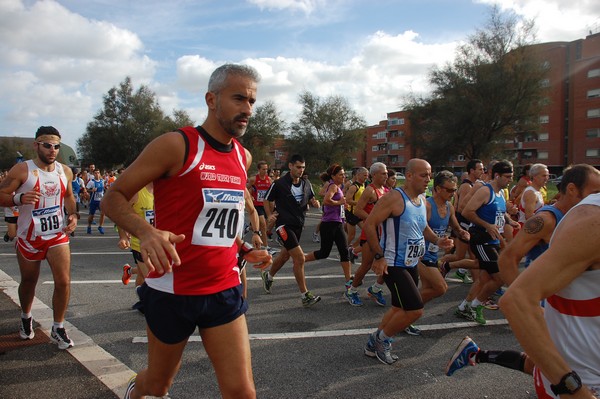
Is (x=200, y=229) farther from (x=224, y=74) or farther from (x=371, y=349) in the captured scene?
(x=371, y=349)

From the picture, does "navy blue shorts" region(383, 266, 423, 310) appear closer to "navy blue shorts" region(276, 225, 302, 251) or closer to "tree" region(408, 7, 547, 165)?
"navy blue shorts" region(276, 225, 302, 251)

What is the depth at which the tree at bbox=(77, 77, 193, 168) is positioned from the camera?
6000 centimetres

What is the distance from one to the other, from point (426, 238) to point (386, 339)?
1.44 m

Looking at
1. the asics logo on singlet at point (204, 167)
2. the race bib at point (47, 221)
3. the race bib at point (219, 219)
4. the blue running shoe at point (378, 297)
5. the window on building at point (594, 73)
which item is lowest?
the blue running shoe at point (378, 297)

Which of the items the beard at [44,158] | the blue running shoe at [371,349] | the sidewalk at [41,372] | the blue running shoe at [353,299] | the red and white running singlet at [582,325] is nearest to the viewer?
the red and white running singlet at [582,325]

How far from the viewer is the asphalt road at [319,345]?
144 inches

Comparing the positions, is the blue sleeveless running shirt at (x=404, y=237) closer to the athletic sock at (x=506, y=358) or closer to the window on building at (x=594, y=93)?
the athletic sock at (x=506, y=358)

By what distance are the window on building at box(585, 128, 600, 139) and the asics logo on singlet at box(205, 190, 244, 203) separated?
72841mm

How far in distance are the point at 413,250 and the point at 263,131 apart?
187 ft

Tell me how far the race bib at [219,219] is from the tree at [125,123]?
60000 mm

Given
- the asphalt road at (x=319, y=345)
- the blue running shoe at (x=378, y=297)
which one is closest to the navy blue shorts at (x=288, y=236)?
the asphalt road at (x=319, y=345)

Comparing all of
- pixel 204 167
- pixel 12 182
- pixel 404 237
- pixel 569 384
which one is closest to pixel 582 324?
pixel 569 384

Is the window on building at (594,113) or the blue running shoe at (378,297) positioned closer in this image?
the blue running shoe at (378,297)

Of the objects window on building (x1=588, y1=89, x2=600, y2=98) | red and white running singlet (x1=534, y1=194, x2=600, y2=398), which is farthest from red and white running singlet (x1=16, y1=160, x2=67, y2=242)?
window on building (x1=588, y1=89, x2=600, y2=98)
